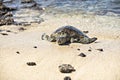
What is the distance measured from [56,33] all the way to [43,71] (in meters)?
2.76

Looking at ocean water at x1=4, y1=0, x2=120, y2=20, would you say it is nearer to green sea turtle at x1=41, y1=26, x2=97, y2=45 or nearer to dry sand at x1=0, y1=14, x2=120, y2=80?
dry sand at x1=0, y1=14, x2=120, y2=80

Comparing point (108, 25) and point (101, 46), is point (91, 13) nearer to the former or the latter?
point (108, 25)

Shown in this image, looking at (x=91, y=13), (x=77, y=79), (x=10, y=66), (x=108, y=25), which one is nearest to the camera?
(x=77, y=79)

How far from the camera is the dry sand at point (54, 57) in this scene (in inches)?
392

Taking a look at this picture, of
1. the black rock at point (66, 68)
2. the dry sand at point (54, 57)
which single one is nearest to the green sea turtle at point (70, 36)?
the dry sand at point (54, 57)

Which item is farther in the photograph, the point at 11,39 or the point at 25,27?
the point at 25,27

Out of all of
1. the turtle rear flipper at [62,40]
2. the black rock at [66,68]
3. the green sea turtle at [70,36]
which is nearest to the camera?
the black rock at [66,68]

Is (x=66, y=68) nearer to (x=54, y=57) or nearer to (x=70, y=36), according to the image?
(x=54, y=57)

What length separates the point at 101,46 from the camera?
12.1 metres

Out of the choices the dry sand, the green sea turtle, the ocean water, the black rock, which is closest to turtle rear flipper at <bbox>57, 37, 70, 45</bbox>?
the green sea turtle

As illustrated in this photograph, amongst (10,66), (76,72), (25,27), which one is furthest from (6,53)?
(25,27)

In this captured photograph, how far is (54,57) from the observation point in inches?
435

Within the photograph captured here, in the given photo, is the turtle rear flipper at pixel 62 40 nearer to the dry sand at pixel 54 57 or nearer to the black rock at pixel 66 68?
the dry sand at pixel 54 57

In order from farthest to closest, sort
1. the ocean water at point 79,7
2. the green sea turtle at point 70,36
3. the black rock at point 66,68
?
the ocean water at point 79,7 < the green sea turtle at point 70,36 < the black rock at point 66,68
